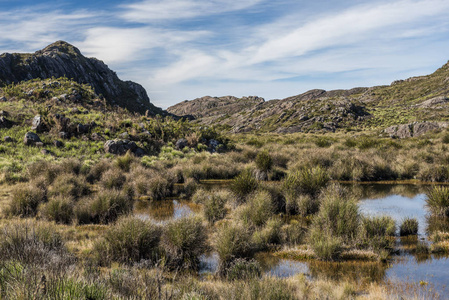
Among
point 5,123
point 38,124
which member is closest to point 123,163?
point 38,124

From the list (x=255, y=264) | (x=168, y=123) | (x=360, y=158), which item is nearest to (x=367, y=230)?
(x=255, y=264)

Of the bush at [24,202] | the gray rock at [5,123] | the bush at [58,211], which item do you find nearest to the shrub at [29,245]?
the bush at [58,211]

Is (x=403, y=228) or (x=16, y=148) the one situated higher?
(x=16, y=148)

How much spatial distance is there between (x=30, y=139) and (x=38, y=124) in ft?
8.44

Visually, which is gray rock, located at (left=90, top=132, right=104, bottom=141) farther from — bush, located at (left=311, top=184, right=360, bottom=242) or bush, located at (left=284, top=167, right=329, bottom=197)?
bush, located at (left=311, top=184, right=360, bottom=242)

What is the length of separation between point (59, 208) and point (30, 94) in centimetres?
2842

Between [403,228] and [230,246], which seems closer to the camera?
[230,246]

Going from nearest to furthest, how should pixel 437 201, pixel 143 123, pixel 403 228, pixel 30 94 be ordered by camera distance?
pixel 403 228 < pixel 437 201 < pixel 143 123 < pixel 30 94

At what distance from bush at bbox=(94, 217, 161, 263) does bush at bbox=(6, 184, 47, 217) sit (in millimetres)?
4945

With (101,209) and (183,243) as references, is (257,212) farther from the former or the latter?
(101,209)

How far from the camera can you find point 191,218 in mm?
8742

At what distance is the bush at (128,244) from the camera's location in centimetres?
767

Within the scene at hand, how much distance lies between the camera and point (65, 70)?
63.6 meters

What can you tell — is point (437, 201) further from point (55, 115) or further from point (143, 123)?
point (55, 115)
